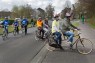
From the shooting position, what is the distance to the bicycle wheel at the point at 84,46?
13.4m

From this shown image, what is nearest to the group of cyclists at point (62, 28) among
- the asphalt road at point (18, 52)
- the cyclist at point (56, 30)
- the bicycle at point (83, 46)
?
the cyclist at point (56, 30)

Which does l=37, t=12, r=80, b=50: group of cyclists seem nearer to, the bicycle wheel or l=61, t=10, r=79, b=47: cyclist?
l=61, t=10, r=79, b=47: cyclist

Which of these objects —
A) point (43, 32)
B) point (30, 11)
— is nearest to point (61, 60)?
point (43, 32)

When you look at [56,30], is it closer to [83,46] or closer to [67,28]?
[67,28]

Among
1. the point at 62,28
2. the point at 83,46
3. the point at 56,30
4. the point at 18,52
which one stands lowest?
the point at 18,52

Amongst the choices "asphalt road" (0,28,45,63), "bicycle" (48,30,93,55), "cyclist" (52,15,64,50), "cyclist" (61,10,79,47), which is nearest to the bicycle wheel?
"bicycle" (48,30,93,55)

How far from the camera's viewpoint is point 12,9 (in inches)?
4528

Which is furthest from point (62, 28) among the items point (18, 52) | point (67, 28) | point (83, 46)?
point (18, 52)

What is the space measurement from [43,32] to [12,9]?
93.5 metres

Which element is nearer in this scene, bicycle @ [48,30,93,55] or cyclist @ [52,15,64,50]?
bicycle @ [48,30,93,55]

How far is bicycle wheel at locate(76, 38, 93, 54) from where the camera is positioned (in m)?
13.4

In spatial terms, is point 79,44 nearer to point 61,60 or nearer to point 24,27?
point 61,60

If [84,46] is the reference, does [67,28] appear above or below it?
above

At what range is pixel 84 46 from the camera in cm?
1362
